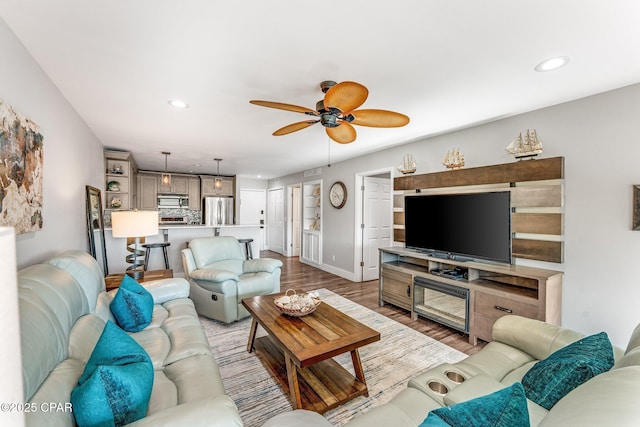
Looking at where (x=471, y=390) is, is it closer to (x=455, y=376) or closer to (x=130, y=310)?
(x=455, y=376)

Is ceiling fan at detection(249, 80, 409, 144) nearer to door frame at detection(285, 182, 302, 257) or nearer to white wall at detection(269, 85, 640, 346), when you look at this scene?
white wall at detection(269, 85, 640, 346)

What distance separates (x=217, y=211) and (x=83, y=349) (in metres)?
6.13

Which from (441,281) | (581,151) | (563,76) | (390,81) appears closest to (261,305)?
(441,281)

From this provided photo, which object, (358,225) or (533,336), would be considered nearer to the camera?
(533,336)

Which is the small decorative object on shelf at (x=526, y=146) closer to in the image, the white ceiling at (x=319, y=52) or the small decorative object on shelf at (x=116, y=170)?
the white ceiling at (x=319, y=52)

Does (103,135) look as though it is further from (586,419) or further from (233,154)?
(586,419)

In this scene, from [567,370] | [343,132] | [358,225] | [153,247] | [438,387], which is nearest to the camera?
[567,370]

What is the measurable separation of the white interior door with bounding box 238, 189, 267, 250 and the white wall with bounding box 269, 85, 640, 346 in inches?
252

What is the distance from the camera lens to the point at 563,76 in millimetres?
2012

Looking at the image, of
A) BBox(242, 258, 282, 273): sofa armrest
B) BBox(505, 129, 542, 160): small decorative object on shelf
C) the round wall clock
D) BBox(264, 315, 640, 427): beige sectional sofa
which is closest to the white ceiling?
BBox(505, 129, 542, 160): small decorative object on shelf

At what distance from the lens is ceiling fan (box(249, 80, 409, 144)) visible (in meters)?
1.58

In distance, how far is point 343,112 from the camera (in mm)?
1881

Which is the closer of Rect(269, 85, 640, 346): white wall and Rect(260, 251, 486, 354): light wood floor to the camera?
Rect(269, 85, 640, 346): white wall

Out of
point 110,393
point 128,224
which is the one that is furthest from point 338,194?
point 110,393
